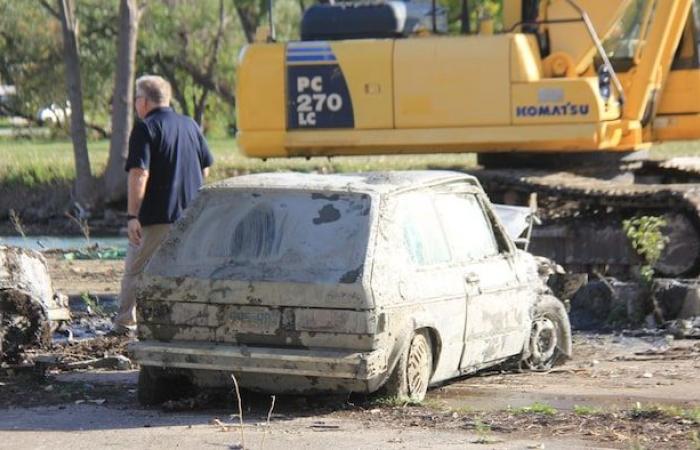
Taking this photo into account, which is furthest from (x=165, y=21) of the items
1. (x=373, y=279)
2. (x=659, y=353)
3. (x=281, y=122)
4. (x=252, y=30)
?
(x=373, y=279)

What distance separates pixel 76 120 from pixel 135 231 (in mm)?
17895

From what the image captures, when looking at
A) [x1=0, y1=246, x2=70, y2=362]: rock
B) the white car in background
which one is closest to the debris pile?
[x1=0, y1=246, x2=70, y2=362]: rock

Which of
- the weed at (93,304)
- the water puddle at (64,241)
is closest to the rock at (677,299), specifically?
the weed at (93,304)

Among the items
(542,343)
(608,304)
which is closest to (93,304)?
(608,304)

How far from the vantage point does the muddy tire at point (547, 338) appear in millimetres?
12250

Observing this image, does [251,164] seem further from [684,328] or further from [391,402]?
[391,402]

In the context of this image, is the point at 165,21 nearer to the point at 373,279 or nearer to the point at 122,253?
the point at 122,253

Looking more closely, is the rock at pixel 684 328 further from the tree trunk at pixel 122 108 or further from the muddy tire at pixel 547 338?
the tree trunk at pixel 122 108

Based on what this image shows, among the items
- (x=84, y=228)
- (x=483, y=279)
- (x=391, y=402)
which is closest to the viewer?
(x=391, y=402)

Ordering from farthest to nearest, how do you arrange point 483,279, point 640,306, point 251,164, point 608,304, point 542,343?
1. point 251,164
2. point 608,304
3. point 640,306
4. point 542,343
5. point 483,279

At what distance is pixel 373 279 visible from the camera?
32.0 ft

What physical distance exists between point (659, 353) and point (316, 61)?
232 inches

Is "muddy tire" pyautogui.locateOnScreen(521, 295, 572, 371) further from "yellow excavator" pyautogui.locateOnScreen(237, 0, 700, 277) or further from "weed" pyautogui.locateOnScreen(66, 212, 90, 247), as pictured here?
"weed" pyautogui.locateOnScreen(66, 212, 90, 247)

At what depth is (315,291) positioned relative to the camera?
32.2ft
